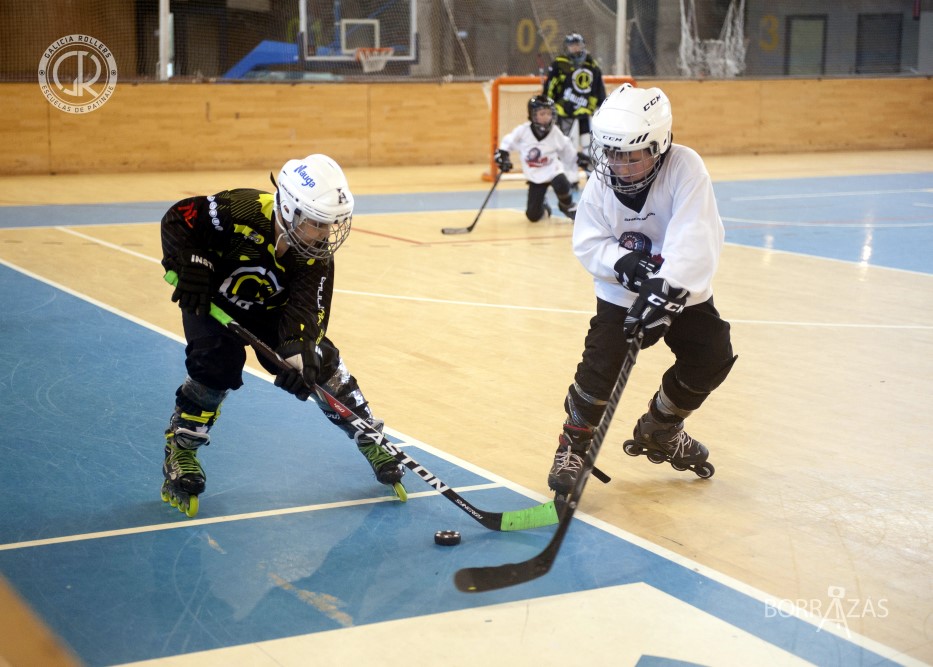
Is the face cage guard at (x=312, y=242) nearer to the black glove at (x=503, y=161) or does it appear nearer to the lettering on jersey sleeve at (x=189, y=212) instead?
the lettering on jersey sleeve at (x=189, y=212)

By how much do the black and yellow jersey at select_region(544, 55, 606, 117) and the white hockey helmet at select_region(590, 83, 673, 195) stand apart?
971 cm

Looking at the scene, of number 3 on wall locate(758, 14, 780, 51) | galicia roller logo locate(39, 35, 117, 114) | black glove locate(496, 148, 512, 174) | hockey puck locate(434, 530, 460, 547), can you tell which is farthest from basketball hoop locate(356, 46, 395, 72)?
hockey puck locate(434, 530, 460, 547)

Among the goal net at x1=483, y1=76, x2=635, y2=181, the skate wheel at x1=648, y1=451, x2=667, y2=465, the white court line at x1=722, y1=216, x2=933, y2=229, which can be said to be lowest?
the skate wheel at x1=648, y1=451, x2=667, y2=465

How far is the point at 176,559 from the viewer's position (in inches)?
124

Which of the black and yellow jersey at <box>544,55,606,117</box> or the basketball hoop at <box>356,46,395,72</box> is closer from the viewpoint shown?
the black and yellow jersey at <box>544,55,606,117</box>

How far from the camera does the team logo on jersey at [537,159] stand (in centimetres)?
1061

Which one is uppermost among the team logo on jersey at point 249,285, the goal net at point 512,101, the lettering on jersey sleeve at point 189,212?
the goal net at point 512,101

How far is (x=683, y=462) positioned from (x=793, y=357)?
6.24 feet

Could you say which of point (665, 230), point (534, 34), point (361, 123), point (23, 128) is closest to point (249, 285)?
point (665, 230)

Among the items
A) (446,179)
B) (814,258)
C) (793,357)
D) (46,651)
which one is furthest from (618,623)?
(446,179)

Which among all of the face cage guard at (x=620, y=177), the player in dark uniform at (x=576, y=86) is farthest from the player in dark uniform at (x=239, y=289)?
the player in dark uniform at (x=576, y=86)

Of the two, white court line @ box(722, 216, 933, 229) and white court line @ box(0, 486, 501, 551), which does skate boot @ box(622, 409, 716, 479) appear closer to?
white court line @ box(0, 486, 501, 551)

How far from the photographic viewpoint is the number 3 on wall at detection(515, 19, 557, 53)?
55.4 feet

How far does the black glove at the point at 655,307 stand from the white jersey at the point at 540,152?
7.27m
